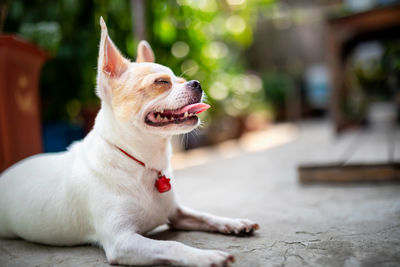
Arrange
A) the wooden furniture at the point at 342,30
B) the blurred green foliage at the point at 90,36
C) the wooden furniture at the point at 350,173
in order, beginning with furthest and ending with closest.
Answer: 1. the wooden furniture at the point at 342,30
2. the blurred green foliage at the point at 90,36
3. the wooden furniture at the point at 350,173

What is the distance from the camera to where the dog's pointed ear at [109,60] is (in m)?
1.45

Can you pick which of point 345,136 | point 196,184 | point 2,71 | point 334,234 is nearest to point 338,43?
point 345,136

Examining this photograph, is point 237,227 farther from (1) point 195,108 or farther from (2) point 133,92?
(2) point 133,92

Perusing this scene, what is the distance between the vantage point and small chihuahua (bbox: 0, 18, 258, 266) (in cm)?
142

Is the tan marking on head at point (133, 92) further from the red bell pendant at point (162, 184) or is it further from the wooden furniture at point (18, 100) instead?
the wooden furniture at point (18, 100)

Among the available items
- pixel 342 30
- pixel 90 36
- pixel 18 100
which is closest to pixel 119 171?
pixel 18 100

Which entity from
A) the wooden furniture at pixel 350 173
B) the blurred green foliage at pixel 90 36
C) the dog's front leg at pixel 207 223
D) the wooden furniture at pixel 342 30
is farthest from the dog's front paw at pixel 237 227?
the wooden furniture at pixel 342 30

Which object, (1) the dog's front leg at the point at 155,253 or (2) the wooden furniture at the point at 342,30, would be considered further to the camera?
(2) the wooden furniture at the point at 342,30

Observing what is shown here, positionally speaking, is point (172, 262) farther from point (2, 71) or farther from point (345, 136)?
point (345, 136)

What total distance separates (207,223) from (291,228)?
1.40 feet

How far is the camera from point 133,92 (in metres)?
1.48

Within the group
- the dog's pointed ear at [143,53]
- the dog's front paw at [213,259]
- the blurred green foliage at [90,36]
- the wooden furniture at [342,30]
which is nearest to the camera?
the dog's front paw at [213,259]

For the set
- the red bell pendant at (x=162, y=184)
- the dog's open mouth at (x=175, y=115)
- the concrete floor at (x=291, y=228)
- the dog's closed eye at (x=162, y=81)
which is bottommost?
the concrete floor at (x=291, y=228)

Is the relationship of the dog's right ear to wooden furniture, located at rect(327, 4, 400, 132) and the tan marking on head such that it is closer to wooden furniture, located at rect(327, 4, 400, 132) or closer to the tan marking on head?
the tan marking on head
